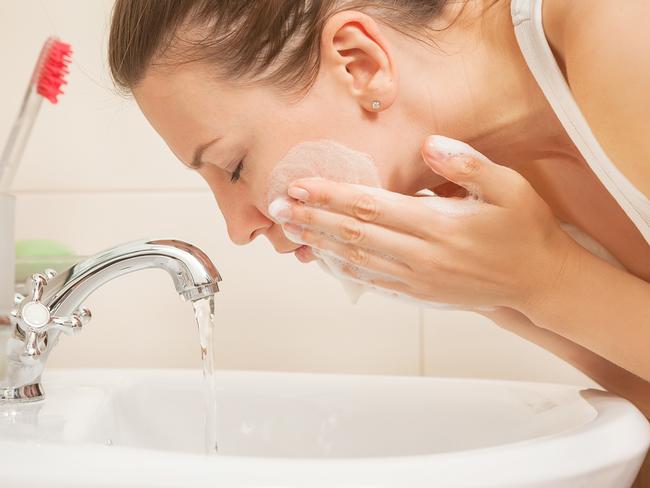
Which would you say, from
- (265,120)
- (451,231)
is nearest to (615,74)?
(451,231)

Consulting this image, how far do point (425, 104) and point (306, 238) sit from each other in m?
0.17

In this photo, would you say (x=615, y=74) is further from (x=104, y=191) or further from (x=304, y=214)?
(x=104, y=191)

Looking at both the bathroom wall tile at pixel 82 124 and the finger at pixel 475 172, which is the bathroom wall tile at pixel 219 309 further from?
the finger at pixel 475 172

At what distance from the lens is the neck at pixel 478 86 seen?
772 mm

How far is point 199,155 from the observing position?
2.56 ft

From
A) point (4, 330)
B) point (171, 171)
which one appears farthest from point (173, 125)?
point (171, 171)

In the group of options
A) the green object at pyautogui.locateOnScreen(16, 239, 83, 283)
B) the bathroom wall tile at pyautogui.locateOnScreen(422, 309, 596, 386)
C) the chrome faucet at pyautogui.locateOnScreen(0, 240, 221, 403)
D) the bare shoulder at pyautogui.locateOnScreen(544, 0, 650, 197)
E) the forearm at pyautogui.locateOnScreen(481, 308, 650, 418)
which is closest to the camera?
the bare shoulder at pyautogui.locateOnScreen(544, 0, 650, 197)

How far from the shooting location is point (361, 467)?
50cm

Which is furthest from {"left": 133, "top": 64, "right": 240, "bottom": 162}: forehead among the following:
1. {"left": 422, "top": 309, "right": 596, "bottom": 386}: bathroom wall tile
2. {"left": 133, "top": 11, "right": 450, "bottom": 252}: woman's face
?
{"left": 422, "top": 309, "right": 596, "bottom": 386}: bathroom wall tile

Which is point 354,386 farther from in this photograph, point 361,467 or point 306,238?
point 361,467

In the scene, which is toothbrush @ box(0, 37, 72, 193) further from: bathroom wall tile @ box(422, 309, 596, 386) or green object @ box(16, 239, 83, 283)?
bathroom wall tile @ box(422, 309, 596, 386)

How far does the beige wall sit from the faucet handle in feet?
1.23

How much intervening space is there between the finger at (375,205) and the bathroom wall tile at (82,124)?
45cm

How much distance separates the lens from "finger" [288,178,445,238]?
72 cm
